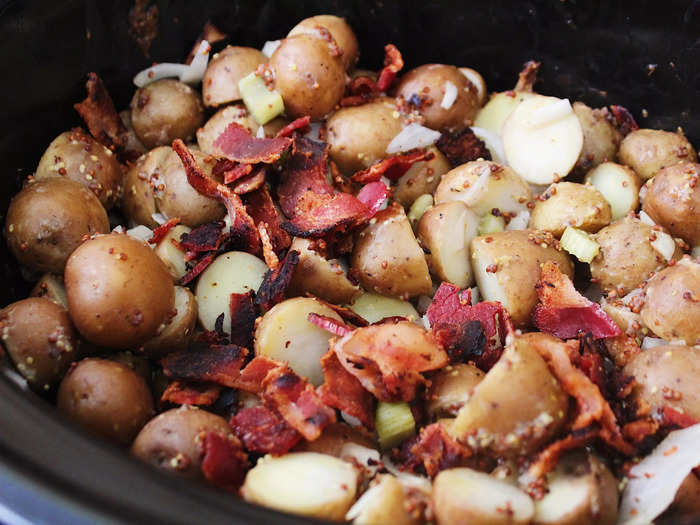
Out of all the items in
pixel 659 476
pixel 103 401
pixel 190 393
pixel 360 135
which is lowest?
pixel 659 476

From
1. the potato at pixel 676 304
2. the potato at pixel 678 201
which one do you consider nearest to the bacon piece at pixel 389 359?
the potato at pixel 676 304

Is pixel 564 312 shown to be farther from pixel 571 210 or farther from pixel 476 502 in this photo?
pixel 476 502

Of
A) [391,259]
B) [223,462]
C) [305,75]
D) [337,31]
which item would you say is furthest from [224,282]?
[337,31]

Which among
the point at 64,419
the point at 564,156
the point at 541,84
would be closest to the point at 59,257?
the point at 64,419

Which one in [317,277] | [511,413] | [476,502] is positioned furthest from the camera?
[317,277]

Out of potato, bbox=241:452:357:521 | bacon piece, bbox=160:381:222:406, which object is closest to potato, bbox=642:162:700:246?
potato, bbox=241:452:357:521

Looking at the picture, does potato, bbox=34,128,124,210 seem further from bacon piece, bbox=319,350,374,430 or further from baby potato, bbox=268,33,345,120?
bacon piece, bbox=319,350,374,430
